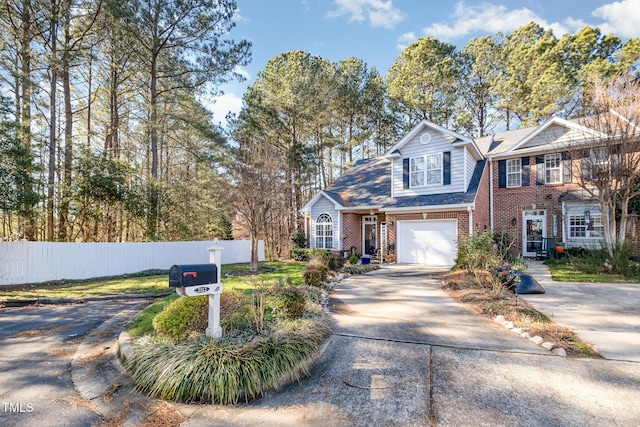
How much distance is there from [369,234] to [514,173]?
8011mm

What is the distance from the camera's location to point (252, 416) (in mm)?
2740

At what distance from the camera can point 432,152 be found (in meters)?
14.3

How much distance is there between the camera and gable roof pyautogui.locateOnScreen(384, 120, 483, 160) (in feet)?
43.7

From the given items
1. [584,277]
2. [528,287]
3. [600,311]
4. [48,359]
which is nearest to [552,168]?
[584,277]

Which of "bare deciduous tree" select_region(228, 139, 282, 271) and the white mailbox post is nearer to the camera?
the white mailbox post

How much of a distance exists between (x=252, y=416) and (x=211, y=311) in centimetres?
139

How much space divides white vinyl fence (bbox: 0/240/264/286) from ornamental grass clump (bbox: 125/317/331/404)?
32.2ft

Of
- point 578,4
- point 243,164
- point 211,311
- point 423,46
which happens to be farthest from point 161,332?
point 423,46

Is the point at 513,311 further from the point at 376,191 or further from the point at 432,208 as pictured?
the point at 376,191

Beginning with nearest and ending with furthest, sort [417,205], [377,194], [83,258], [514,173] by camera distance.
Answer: [83,258], [417,205], [514,173], [377,194]

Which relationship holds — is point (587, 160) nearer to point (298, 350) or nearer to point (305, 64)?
point (298, 350)

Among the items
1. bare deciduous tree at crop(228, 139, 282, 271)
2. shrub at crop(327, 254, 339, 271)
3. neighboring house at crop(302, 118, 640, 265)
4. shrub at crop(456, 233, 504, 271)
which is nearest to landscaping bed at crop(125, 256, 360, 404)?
shrub at crop(456, 233, 504, 271)

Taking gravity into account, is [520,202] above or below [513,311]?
above

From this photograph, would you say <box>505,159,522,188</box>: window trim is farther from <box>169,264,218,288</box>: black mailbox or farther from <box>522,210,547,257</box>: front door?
<box>169,264,218,288</box>: black mailbox
